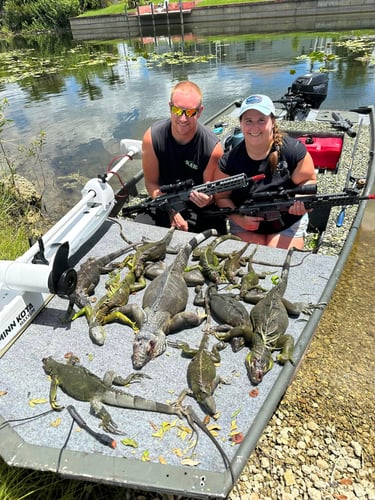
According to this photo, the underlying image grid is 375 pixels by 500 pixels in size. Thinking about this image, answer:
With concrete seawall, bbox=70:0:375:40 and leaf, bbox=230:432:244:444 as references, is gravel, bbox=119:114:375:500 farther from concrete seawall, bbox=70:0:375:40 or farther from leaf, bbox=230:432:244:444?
concrete seawall, bbox=70:0:375:40

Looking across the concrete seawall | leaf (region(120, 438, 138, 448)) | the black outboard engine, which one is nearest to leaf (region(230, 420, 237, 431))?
leaf (region(120, 438, 138, 448))

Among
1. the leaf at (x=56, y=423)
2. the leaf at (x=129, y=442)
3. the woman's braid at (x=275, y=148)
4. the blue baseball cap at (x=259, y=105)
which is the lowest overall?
the leaf at (x=129, y=442)

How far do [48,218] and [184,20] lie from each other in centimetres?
3555

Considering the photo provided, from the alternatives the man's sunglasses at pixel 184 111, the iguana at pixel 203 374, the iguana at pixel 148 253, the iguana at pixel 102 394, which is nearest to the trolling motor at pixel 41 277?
the iguana at pixel 102 394

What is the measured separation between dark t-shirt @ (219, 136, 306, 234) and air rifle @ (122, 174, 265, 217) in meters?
0.15

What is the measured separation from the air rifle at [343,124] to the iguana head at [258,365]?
6453 mm

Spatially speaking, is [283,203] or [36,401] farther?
[283,203]

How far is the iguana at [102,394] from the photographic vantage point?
105 inches

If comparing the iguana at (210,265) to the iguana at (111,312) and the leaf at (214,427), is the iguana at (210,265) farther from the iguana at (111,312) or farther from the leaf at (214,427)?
the leaf at (214,427)

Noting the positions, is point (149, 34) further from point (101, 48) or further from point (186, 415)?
point (186, 415)

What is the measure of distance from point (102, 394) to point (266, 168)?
3.14m

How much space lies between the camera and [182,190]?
505cm

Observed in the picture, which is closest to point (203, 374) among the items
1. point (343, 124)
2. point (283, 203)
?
point (283, 203)

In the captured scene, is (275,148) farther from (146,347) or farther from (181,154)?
(146,347)
